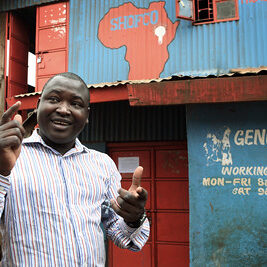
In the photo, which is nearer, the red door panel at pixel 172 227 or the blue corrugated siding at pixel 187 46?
the blue corrugated siding at pixel 187 46

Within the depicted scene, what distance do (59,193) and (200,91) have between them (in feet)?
9.04

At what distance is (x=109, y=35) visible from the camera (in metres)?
5.96

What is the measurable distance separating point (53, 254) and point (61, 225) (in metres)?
0.13

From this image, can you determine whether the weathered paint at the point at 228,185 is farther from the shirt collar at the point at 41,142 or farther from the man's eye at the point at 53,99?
the man's eye at the point at 53,99

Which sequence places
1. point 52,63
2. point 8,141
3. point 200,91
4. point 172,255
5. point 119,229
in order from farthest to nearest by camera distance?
point 52,63, point 172,255, point 200,91, point 119,229, point 8,141

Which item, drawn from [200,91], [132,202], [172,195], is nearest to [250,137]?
[200,91]

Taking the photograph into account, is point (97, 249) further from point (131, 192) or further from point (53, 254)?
point (131, 192)

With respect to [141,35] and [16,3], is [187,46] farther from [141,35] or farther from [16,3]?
[16,3]

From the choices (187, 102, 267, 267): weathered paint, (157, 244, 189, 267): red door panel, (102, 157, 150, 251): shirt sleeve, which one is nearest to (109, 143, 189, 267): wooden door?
(157, 244, 189, 267): red door panel

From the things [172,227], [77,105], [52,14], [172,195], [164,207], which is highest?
[52,14]

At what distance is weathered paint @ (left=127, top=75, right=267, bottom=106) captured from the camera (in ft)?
11.6

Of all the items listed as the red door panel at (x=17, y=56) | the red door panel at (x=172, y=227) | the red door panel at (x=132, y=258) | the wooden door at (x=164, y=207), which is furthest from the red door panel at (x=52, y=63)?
the red door panel at (x=132, y=258)

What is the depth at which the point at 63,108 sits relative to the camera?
58.0 inches

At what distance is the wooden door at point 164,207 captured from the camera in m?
5.30
